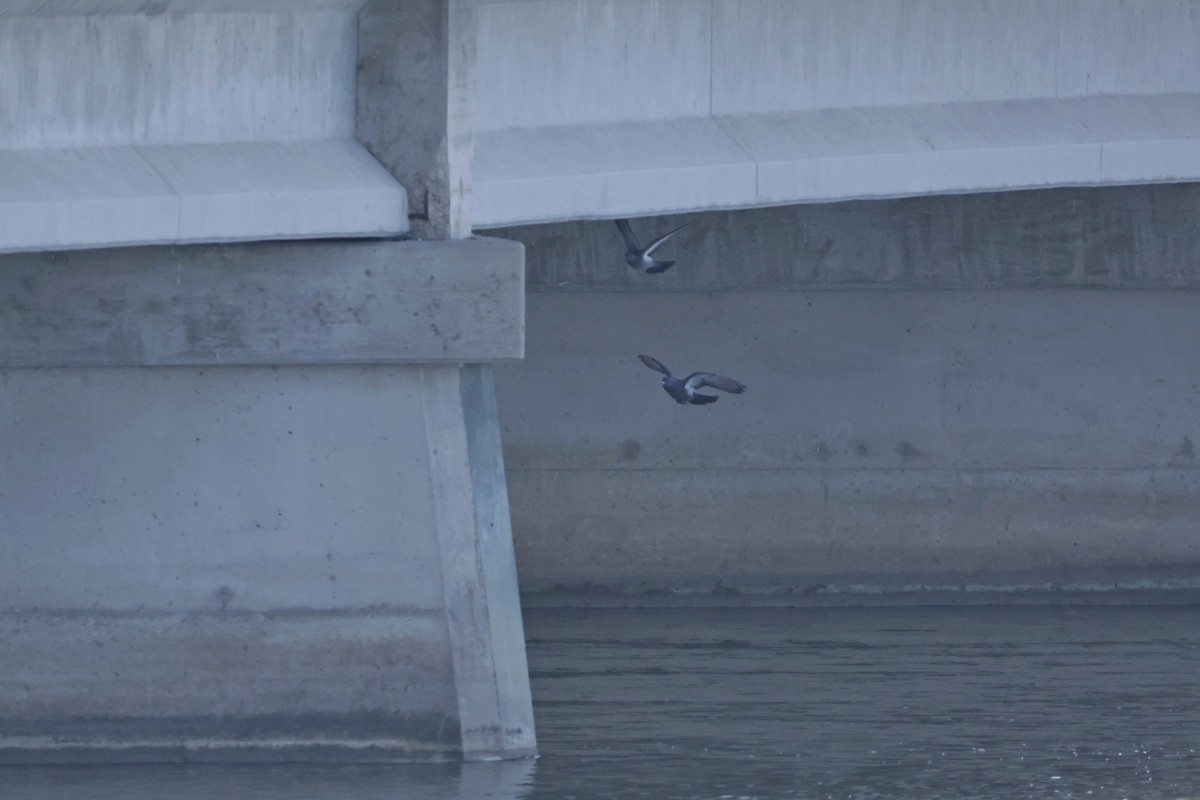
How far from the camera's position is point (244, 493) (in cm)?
943

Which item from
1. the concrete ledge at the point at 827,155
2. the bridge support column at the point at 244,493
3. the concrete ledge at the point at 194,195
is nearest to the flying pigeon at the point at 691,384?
the concrete ledge at the point at 827,155

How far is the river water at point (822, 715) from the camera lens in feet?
30.7

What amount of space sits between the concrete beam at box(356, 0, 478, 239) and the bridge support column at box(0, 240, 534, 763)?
24 centimetres

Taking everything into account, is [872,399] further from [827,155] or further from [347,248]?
[347,248]

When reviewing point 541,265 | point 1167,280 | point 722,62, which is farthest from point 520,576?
point 722,62

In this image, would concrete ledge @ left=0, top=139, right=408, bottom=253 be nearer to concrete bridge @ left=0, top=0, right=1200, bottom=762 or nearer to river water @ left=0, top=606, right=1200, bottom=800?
concrete bridge @ left=0, top=0, right=1200, bottom=762

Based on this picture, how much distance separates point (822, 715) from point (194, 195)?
492cm

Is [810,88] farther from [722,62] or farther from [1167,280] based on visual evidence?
[1167,280]

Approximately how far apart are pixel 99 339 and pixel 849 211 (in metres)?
8.39

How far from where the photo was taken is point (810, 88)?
11.4 m

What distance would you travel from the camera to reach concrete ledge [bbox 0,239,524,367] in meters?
9.34

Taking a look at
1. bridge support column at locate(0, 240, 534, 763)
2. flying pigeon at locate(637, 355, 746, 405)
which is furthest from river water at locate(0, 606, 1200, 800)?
flying pigeon at locate(637, 355, 746, 405)

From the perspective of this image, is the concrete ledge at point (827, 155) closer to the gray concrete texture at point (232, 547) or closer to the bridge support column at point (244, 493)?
the bridge support column at point (244, 493)

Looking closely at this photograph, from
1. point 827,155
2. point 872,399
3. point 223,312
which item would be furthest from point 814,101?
point 872,399
